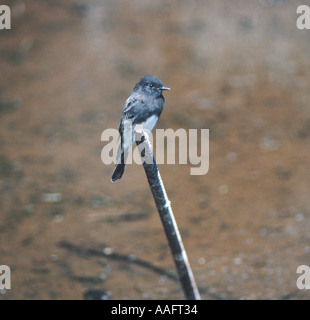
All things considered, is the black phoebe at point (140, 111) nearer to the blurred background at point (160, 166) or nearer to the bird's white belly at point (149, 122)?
the bird's white belly at point (149, 122)

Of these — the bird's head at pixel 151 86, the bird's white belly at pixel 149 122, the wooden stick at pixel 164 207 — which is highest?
the bird's head at pixel 151 86

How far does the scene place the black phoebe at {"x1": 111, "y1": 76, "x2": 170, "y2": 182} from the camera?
3.74 meters

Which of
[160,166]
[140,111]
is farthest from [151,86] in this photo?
[160,166]

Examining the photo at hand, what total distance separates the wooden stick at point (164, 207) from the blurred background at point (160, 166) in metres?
1.46

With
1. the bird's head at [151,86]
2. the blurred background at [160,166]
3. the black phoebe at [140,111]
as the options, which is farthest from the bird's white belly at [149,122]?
the blurred background at [160,166]

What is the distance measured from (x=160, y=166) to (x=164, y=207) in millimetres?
3544

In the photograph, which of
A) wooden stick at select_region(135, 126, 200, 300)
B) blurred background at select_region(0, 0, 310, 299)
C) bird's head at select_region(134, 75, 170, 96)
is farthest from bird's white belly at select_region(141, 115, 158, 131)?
blurred background at select_region(0, 0, 310, 299)

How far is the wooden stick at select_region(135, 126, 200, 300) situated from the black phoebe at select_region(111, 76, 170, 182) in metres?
0.37

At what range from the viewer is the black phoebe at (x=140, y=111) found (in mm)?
3736

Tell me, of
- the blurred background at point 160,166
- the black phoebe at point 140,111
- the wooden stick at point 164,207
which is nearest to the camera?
the wooden stick at point 164,207

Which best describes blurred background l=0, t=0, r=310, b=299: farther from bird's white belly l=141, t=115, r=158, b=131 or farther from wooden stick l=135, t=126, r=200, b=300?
bird's white belly l=141, t=115, r=158, b=131

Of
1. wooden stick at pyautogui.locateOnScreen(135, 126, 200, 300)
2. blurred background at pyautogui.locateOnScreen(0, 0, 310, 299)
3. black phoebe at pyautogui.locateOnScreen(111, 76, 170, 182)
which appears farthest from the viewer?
blurred background at pyautogui.locateOnScreen(0, 0, 310, 299)

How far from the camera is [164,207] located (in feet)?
10.7
